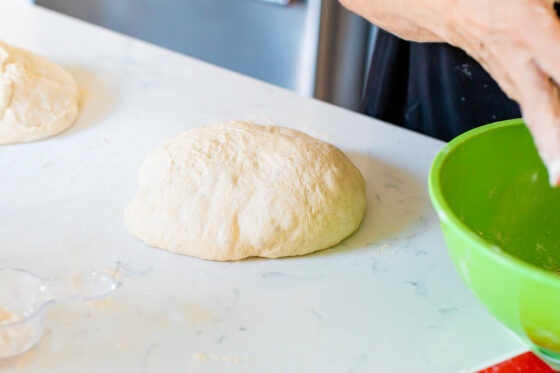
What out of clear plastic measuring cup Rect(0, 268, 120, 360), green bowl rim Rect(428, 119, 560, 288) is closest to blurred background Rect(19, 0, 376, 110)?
green bowl rim Rect(428, 119, 560, 288)

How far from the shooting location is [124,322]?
2.52 feet

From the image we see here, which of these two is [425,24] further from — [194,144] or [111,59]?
[111,59]

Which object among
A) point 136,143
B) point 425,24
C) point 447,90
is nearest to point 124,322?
point 136,143

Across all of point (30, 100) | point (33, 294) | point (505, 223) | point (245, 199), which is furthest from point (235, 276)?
point (30, 100)

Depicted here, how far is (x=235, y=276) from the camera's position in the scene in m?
0.86

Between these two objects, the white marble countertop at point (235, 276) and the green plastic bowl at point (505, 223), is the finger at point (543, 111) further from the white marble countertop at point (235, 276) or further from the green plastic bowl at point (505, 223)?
the white marble countertop at point (235, 276)

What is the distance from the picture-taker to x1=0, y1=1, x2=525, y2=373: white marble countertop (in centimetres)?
73

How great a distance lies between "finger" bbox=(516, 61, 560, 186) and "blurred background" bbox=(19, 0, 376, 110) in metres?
1.66

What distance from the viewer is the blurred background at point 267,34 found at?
226cm

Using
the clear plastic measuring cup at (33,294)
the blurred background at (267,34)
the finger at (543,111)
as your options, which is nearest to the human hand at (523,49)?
the finger at (543,111)

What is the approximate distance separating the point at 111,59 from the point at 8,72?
0.34 metres

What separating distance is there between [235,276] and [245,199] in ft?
0.38

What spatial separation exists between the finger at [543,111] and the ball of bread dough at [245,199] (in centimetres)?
37

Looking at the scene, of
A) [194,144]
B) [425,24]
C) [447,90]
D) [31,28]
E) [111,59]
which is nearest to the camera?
[425,24]
